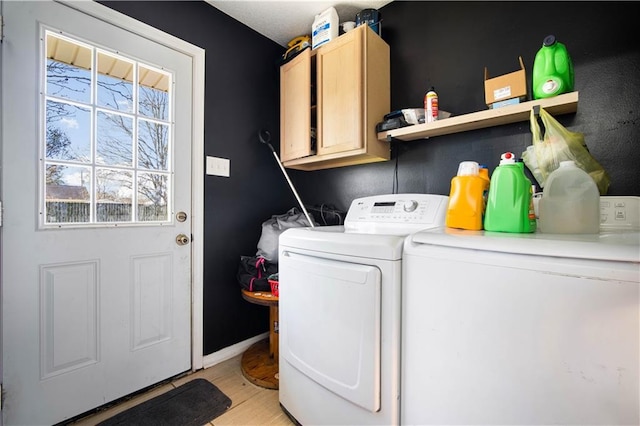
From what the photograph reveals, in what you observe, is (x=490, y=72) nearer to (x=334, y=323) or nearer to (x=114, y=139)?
(x=334, y=323)

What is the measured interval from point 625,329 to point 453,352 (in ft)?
1.22

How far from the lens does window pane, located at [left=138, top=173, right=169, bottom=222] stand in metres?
1.56

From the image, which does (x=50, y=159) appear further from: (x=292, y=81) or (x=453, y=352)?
(x=453, y=352)

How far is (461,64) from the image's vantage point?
1.54 m

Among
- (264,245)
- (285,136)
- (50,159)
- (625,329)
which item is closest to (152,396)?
(264,245)

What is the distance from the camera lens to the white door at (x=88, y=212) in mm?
1197

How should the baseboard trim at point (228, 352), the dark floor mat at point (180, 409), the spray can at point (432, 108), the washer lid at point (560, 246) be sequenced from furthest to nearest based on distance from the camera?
the baseboard trim at point (228, 352)
the spray can at point (432, 108)
the dark floor mat at point (180, 409)
the washer lid at point (560, 246)

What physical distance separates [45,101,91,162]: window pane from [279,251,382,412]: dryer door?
45.9 inches

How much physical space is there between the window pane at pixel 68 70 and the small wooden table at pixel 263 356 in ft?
4.60

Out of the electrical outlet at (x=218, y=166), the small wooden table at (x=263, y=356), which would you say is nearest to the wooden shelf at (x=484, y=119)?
the electrical outlet at (x=218, y=166)

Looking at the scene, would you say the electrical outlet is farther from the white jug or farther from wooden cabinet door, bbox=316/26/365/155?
the white jug

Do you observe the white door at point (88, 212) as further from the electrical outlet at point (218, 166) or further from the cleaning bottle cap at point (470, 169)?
the cleaning bottle cap at point (470, 169)

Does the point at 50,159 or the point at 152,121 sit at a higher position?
the point at 152,121

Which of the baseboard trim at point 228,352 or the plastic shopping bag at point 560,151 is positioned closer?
the plastic shopping bag at point 560,151
